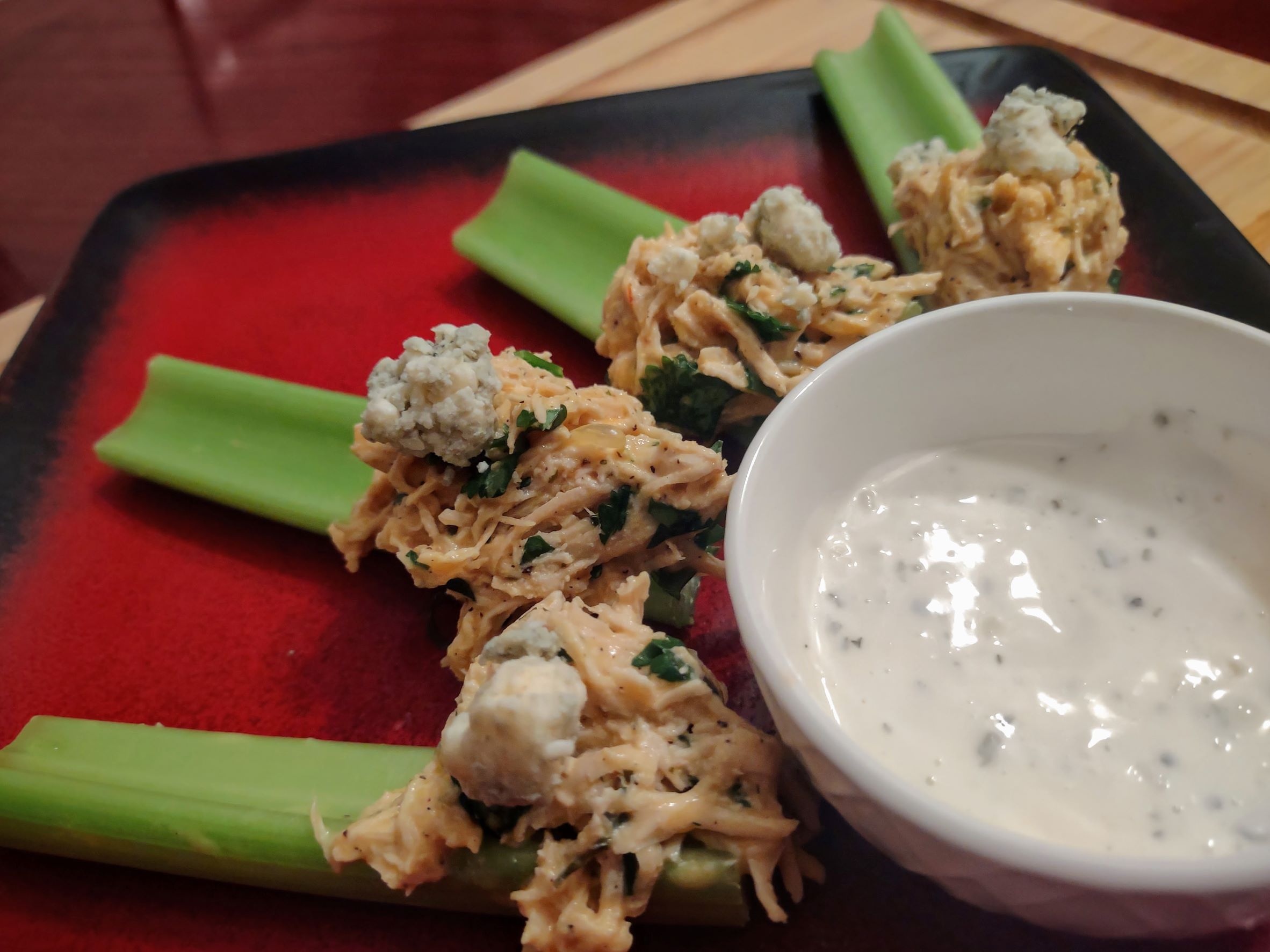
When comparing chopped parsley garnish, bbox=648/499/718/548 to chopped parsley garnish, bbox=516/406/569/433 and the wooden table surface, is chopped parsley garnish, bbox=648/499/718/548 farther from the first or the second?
the wooden table surface

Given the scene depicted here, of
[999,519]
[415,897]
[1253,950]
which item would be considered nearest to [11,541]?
[415,897]

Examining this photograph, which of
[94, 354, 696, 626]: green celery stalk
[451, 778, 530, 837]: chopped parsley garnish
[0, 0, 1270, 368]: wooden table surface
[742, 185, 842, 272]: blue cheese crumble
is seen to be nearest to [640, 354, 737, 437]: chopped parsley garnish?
[742, 185, 842, 272]: blue cheese crumble

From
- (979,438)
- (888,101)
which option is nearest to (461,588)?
(979,438)

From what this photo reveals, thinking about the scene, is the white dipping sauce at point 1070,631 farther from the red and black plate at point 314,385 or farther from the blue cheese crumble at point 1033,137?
the blue cheese crumble at point 1033,137

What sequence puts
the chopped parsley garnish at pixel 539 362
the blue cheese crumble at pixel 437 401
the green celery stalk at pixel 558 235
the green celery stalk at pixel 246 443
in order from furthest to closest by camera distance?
the green celery stalk at pixel 558 235 < the green celery stalk at pixel 246 443 < the chopped parsley garnish at pixel 539 362 < the blue cheese crumble at pixel 437 401

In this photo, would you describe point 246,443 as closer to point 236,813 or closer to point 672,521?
point 236,813

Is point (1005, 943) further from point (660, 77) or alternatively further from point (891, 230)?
point (660, 77)

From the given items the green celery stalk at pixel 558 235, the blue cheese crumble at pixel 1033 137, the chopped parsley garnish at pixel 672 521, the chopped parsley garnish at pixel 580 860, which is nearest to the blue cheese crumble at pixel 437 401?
the chopped parsley garnish at pixel 672 521
